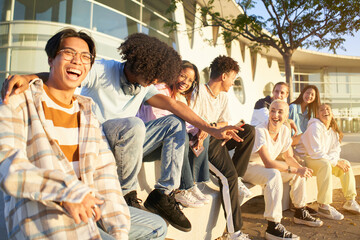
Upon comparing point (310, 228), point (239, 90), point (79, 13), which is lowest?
point (310, 228)

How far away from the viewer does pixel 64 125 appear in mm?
1478

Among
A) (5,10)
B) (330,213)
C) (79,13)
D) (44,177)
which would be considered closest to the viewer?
(44,177)

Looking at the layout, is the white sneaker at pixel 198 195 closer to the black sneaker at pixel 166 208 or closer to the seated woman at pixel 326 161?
the black sneaker at pixel 166 208

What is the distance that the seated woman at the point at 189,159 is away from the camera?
2.63 metres

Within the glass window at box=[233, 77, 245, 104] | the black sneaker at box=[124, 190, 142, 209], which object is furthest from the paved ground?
the glass window at box=[233, 77, 245, 104]

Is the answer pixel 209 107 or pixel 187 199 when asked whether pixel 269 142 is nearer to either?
pixel 209 107


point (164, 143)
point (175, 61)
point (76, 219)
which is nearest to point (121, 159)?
point (164, 143)

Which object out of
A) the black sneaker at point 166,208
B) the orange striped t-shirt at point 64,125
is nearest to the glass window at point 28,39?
the black sneaker at point 166,208

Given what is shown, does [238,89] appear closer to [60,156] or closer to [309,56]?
[309,56]

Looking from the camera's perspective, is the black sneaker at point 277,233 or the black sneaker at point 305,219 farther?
the black sneaker at point 305,219

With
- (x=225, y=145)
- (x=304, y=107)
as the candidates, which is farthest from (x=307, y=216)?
(x=304, y=107)

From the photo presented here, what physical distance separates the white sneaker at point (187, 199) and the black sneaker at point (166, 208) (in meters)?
0.37

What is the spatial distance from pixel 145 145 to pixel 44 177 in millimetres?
1270

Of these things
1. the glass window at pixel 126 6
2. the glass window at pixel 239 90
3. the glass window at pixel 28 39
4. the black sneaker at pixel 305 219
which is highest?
the glass window at pixel 126 6
